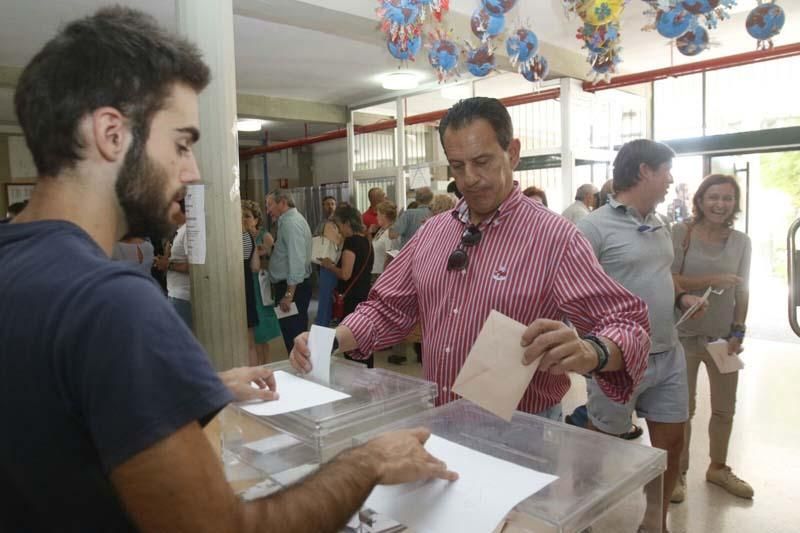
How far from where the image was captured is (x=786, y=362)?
16.8 ft

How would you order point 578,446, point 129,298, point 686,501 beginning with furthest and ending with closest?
1. point 686,501
2. point 578,446
3. point 129,298

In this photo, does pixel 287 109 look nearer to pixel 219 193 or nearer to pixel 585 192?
pixel 585 192

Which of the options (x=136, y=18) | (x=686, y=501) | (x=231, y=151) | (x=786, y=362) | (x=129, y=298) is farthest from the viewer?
(x=786, y=362)

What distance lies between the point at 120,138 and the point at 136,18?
151mm

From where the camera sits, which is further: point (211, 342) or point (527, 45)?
point (527, 45)

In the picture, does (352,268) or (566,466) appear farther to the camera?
(352,268)

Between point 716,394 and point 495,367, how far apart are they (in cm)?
235

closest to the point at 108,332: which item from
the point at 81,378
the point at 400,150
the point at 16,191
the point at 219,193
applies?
the point at 81,378

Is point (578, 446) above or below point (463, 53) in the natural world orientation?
below

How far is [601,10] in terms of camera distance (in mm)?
2721

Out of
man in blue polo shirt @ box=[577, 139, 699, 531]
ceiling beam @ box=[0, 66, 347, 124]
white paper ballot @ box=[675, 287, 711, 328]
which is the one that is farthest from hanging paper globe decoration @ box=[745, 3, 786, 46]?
ceiling beam @ box=[0, 66, 347, 124]

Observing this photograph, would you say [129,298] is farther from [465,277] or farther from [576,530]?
[465,277]

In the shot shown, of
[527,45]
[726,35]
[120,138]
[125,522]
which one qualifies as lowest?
[125,522]

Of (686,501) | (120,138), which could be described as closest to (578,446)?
(120,138)
